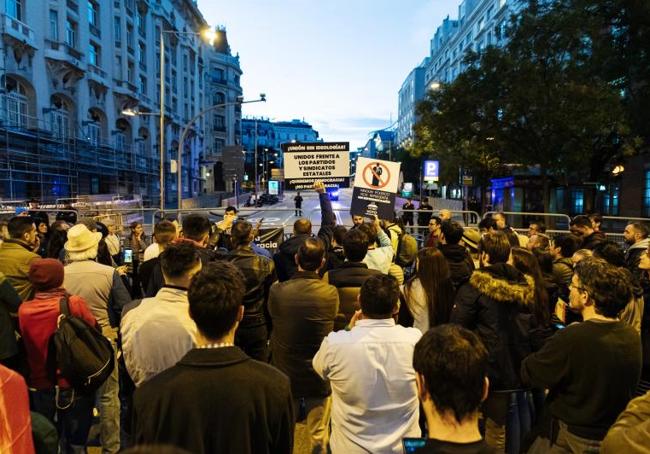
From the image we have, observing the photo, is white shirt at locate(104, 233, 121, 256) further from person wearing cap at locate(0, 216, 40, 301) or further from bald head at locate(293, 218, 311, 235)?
bald head at locate(293, 218, 311, 235)

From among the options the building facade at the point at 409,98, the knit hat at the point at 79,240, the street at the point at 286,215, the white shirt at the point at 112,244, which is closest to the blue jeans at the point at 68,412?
the knit hat at the point at 79,240

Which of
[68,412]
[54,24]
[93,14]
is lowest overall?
[68,412]

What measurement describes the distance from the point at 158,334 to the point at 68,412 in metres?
1.34

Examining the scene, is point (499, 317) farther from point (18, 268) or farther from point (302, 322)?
point (18, 268)

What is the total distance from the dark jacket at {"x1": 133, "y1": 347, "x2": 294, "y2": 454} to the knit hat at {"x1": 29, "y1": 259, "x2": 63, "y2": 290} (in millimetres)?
1781

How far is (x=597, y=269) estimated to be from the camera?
2.83 metres

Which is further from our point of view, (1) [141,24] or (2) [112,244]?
(1) [141,24]

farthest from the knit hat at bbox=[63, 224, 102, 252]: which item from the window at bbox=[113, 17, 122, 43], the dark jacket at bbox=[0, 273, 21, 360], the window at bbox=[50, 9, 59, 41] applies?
the window at bbox=[113, 17, 122, 43]

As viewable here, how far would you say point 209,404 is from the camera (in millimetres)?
1970

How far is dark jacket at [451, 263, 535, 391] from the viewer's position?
11.9ft

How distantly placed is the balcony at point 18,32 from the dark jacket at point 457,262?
26.5m

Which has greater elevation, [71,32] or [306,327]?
[71,32]

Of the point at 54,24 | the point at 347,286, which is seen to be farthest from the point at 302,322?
the point at 54,24

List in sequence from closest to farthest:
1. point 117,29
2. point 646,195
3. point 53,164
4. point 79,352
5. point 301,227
Result: point 79,352
point 301,227
point 646,195
point 53,164
point 117,29
